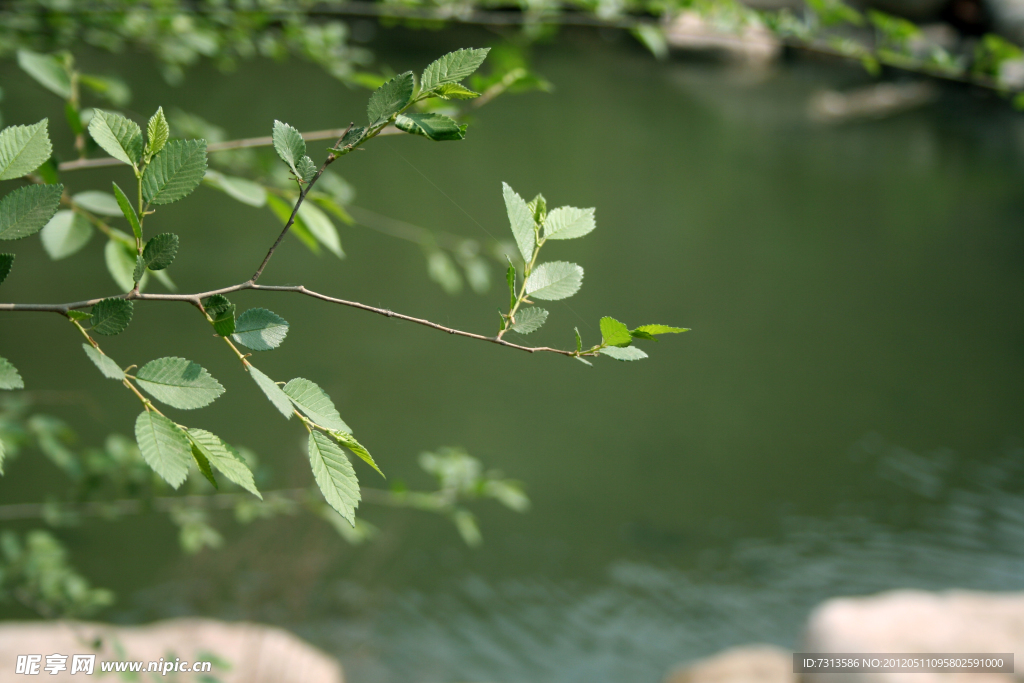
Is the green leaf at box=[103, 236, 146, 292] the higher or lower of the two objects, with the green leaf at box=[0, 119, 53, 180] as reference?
higher

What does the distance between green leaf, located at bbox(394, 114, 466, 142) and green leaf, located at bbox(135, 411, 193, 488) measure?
184 millimetres

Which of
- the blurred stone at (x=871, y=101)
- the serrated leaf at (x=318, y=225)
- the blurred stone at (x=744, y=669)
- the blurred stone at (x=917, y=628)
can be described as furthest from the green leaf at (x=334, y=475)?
the blurred stone at (x=871, y=101)

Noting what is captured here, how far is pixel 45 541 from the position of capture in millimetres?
1278

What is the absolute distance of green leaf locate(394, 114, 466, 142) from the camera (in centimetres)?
38

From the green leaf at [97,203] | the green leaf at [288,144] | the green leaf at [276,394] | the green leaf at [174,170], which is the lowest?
the green leaf at [276,394]

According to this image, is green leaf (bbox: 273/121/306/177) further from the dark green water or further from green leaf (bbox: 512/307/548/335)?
the dark green water

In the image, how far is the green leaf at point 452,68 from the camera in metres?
0.37

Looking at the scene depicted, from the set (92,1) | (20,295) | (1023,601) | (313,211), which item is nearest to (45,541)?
(92,1)

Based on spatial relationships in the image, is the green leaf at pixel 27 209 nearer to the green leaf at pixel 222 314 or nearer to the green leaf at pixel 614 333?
the green leaf at pixel 222 314

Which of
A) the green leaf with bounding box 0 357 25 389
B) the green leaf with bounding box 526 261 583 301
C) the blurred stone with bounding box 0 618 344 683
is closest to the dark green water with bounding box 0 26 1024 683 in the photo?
the blurred stone with bounding box 0 618 344 683

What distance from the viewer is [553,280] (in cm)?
42

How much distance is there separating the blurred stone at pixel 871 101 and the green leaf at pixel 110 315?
30.4 feet

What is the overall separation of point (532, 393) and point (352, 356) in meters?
0.94

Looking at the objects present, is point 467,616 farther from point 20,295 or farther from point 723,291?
point 723,291
